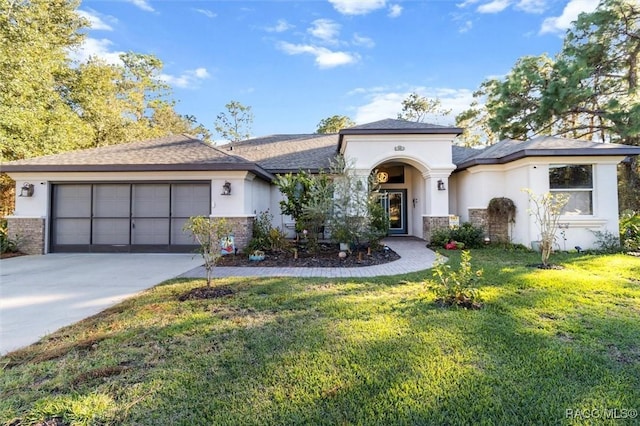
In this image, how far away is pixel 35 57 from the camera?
1381 centimetres

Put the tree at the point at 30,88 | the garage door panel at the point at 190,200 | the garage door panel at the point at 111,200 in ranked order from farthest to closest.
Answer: the tree at the point at 30,88, the garage door panel at the point at 111,200, the garage door panel at the point at 190,200

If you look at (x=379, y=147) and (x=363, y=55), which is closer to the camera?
(x=379, y=147)

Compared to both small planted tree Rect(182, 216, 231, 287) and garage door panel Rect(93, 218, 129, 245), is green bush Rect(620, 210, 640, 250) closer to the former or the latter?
small planted tree Rect(182, 216, 231, 287)

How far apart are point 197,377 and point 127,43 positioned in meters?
26.0

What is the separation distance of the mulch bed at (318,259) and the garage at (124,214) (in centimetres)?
287

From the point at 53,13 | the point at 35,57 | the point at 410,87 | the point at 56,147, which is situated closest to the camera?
the point at 35,57

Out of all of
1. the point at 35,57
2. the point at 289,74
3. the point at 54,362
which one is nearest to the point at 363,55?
the point at 289,74

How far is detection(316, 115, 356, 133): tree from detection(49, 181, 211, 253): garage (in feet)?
74.2

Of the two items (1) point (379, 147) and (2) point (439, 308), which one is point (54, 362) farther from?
(1) point (379, 147)

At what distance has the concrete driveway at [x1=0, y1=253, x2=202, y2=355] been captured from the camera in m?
4.48

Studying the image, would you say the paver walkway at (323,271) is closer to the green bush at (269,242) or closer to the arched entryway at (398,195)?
the green bush at (269,242)

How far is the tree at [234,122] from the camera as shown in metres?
31.6

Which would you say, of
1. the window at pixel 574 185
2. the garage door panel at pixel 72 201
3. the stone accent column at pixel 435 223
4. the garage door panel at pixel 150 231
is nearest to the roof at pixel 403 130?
the stone accent column at pixel 435 223

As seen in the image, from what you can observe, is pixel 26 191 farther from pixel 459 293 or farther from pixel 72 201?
pixel 459 293
